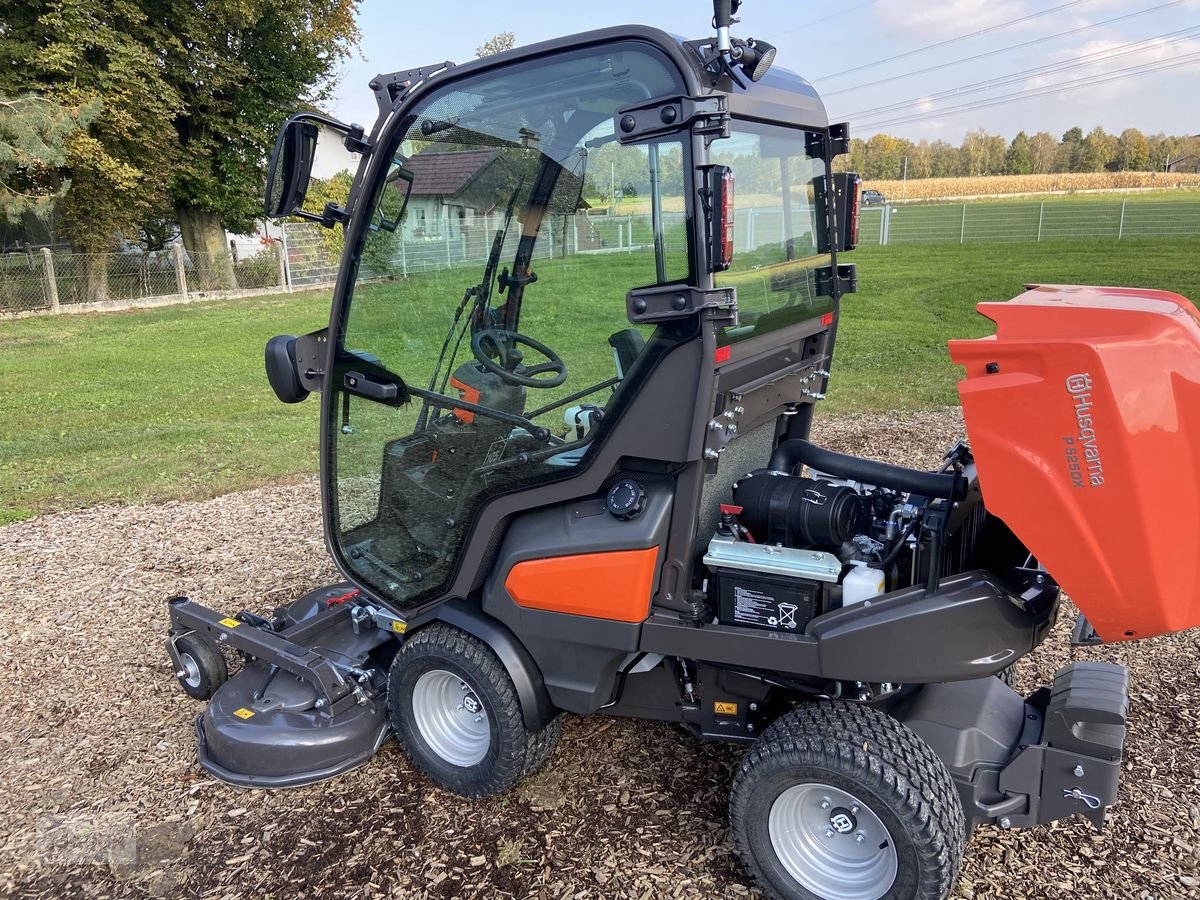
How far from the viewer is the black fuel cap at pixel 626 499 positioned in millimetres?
2482

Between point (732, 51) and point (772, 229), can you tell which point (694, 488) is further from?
point (732, 51)

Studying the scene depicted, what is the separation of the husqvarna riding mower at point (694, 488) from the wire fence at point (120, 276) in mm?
17281

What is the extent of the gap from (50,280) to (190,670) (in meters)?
16.8

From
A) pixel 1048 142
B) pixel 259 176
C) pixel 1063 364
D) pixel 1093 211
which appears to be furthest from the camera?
pixel 1048 142

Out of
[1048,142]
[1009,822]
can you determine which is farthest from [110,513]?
[1048,142]

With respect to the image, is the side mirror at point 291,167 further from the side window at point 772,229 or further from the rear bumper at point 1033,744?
the rear bumper at point 1033,744

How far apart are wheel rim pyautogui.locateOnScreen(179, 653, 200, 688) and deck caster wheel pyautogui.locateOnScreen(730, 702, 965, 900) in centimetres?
235

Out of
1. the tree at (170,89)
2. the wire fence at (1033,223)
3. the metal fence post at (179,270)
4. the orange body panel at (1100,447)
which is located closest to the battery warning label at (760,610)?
the orange body panel at (1100,447)

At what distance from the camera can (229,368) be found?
37.6 feet

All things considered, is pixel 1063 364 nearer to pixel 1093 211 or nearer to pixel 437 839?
pixel 437 839

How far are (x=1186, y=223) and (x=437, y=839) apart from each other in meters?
26.7

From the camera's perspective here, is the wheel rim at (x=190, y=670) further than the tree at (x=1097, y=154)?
No

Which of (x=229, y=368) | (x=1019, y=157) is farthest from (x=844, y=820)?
(x=1019, y=157)

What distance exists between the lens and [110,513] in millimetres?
6023
